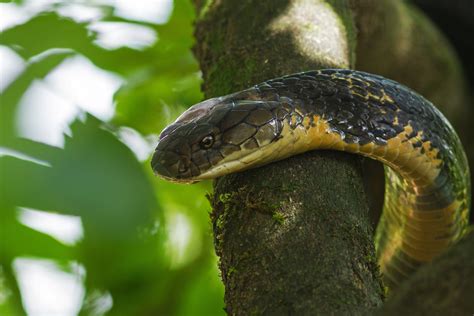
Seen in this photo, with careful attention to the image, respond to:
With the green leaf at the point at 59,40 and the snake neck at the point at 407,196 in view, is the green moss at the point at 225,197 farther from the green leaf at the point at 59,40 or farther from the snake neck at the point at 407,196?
the green leaf at the point at 59,40

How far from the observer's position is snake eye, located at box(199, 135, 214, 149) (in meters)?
3.46

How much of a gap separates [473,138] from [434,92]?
0.57m

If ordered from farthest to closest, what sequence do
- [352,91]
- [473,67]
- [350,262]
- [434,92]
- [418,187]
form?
[473,67] → [434,92] → [418,187] → [352,91] → [350,262]

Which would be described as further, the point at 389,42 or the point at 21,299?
the point at 389,42

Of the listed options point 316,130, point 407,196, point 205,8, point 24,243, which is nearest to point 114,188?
point 24,243

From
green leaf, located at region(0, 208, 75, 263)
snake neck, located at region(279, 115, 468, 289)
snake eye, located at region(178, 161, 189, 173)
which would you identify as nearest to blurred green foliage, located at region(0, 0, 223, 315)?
green leaf, located at region(0, 208, 75, 263)

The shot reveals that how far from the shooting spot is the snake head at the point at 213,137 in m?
3.44

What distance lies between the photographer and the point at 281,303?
2.38 meters

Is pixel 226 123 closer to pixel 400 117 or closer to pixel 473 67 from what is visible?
pixel 400 117

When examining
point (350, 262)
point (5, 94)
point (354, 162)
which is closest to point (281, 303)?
point (350, 262)

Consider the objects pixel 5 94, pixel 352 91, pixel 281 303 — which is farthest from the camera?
pixel 352 91

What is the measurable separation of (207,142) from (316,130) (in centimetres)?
52

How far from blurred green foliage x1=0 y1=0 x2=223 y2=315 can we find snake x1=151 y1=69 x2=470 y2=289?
32 cm

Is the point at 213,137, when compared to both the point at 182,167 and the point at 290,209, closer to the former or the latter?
the point at 182,167
